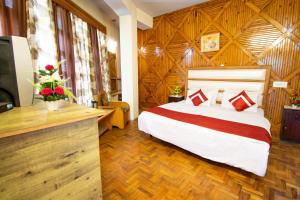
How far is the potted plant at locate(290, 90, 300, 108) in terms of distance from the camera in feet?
8.97

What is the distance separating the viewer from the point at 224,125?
6.84 ft

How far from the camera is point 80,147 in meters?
1.16

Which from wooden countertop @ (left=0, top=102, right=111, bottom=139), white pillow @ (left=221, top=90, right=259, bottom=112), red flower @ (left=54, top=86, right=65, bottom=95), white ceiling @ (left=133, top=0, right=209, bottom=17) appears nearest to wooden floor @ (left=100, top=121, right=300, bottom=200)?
white pillow @ (left=221, top=90, right=259, bottom=112)

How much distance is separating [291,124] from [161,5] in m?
3.92

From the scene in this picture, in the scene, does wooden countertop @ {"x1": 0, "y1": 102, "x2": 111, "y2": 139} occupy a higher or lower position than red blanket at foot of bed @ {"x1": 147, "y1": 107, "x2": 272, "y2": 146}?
higher

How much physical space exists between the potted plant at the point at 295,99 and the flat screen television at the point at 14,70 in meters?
4.16

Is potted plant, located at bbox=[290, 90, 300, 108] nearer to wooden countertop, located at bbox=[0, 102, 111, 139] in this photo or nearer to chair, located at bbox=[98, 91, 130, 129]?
chair, located at bbox=[98, 91, 130, 129]

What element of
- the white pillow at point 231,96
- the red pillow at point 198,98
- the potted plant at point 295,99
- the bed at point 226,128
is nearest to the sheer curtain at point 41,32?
the bed at point 226,128

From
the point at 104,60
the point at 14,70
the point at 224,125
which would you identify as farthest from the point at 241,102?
the point at 104,60

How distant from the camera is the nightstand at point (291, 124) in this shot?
8.66 feet

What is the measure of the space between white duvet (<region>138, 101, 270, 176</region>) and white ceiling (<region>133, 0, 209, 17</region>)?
2.85 meters

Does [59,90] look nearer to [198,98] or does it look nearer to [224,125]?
[224,125]

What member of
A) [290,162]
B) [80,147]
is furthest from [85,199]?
[290,162]

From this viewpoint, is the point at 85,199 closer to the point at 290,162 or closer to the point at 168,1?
the point at 290,162
